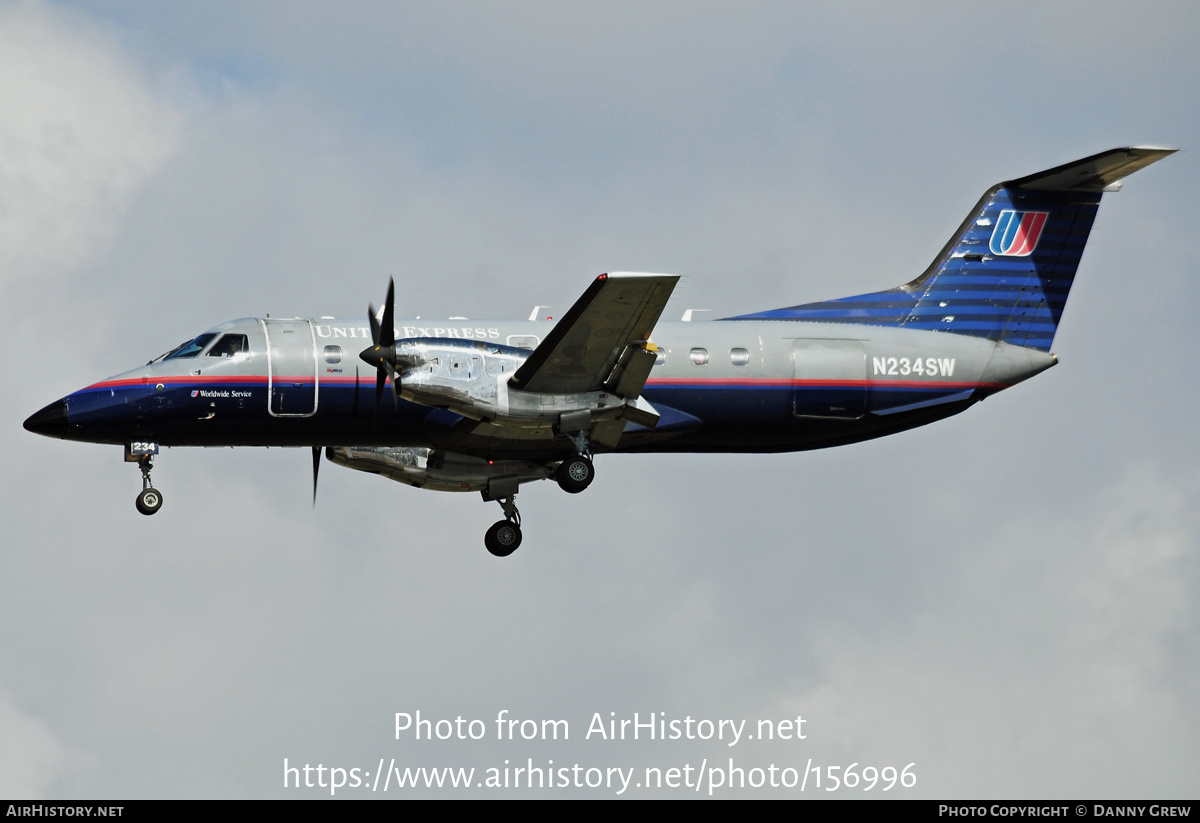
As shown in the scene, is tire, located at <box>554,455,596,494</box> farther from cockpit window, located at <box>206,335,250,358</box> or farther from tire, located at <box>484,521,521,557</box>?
cockpit window, located at <box>206,335,250,358</box>

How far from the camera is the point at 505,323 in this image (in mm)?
26281

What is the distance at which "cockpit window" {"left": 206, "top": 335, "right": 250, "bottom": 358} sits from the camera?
2506cm

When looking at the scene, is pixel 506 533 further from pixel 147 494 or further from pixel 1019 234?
pixel 1019 234

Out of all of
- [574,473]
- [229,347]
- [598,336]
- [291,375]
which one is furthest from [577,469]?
[229,347]

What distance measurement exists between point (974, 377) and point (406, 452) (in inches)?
409

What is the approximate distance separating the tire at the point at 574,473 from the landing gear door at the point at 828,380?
3789 mm

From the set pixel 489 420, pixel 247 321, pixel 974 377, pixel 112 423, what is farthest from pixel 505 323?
pixel 974 377

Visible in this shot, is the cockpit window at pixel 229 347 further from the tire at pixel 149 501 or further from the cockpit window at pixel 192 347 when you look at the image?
the tire at pixel 149 501

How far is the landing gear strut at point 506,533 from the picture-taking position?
28.3 m

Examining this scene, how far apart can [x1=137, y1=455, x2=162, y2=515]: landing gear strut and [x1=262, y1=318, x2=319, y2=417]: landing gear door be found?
224 centimetres

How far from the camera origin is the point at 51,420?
2481 cm

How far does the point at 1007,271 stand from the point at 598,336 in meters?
9.33

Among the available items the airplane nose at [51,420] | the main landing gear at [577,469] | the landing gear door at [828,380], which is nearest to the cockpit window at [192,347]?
the airplane nose at [51,420]

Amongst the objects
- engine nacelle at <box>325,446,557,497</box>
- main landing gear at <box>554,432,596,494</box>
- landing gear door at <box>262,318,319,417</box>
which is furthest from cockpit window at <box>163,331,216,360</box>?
main landing gear at <box>554,432,596,494</box>
